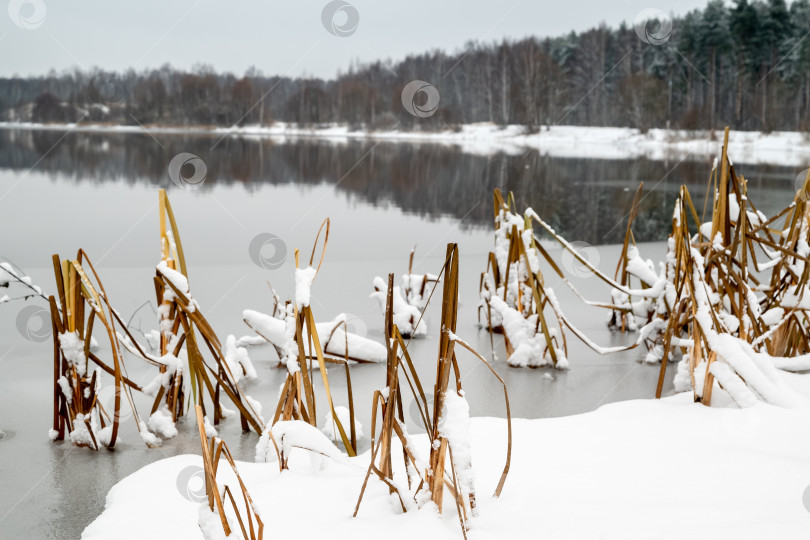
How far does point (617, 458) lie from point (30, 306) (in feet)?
9.66

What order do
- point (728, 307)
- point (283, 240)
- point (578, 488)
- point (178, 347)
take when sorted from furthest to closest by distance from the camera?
point (283, 240) → point (728, 307) → point (178, 347) → point (578, 488)

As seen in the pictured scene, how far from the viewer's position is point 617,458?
5.06 feet

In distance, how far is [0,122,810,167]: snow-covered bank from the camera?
27.4 m

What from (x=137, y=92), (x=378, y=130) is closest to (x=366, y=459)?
(x=378, y=130)

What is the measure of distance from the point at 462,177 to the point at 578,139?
2266 cm

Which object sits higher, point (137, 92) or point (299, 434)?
point (137, 92)

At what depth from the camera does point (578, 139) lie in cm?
Answer: 3769

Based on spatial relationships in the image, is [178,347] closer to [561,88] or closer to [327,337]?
[327,337]

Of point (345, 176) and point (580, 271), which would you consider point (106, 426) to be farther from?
point (345, 176)

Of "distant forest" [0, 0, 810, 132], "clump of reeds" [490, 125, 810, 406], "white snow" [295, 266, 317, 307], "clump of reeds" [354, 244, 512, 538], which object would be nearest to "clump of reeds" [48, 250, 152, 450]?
"white snow" [295, 266, 317, 307]

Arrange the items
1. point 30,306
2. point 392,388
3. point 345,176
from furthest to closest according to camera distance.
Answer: point 345,176, point 30,306, point 392,388

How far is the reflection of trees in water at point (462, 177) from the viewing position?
35.1ft

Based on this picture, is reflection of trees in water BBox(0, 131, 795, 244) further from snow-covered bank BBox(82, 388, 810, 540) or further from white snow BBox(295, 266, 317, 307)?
white snow BBox(295, 266, 317, 307)

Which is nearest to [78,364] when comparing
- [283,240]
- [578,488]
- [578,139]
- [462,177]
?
[578,488]
